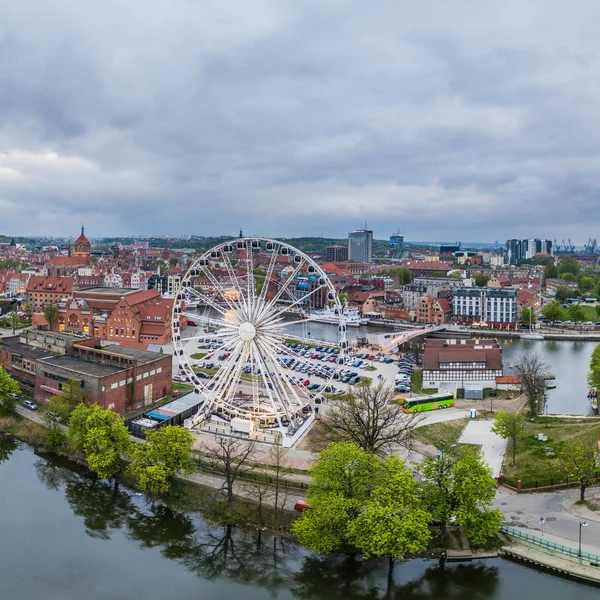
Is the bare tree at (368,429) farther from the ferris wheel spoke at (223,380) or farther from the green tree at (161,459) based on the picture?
the green tree at (161,459)

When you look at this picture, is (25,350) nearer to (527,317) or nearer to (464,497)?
(464,497)

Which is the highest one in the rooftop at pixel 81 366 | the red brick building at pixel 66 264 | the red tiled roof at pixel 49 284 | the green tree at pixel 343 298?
the red brick building at pixel 66 264

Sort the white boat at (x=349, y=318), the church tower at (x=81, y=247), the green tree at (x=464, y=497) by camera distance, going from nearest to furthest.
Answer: the green tree at (x=464, y=497)
the white boat at (x=349, y=318)
the church tower at (x=81, y=247)

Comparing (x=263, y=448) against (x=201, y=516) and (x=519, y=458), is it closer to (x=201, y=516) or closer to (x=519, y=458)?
(x=201, y=516)

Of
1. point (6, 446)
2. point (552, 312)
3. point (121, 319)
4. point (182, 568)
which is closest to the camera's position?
point (182, 568)

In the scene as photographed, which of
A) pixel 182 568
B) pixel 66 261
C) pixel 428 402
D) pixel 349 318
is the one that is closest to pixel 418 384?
pixel 428 402

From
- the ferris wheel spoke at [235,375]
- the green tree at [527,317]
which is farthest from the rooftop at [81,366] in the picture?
the green tree at [527,317]

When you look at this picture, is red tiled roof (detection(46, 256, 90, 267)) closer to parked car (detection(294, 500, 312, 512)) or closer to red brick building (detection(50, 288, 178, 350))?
red brick building (detection(50, 288, 178, 350))
